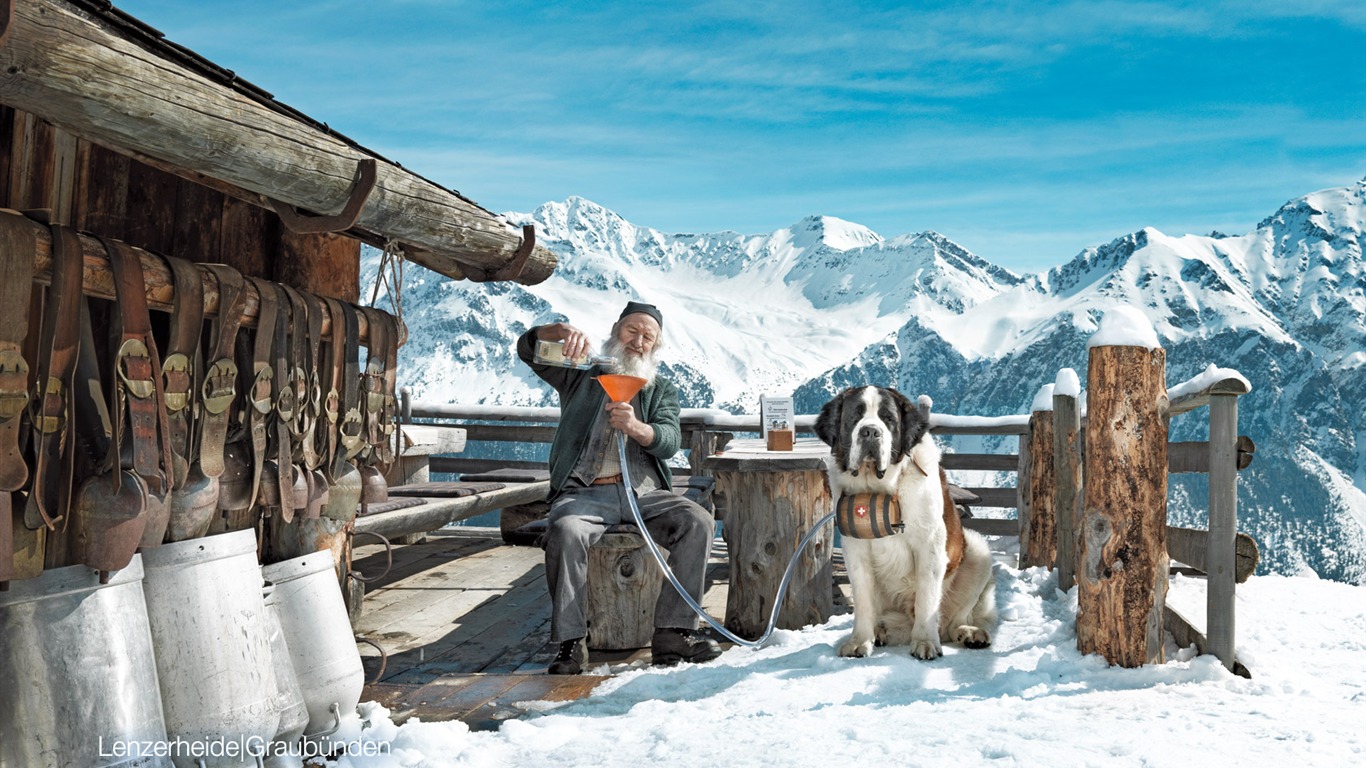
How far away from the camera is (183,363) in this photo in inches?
97.5

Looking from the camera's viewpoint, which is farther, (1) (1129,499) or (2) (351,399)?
(1) (1129,499)

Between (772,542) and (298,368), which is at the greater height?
(298,368)

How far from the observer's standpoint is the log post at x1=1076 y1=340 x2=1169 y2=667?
375cm

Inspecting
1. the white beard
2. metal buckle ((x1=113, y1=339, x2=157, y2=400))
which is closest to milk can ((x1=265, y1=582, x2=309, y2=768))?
metal buckle ((x1=113, y1=339, x2=157, y2=400))

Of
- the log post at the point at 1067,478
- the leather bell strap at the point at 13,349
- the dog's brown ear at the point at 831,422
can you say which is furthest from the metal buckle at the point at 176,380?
the log post at the point at 1067,478

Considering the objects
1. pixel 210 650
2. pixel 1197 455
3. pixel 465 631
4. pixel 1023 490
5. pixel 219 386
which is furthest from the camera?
pixel 1023 490

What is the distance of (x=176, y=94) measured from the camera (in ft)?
7.36

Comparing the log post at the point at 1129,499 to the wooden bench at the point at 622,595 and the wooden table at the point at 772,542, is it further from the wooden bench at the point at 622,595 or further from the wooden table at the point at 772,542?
the wooden bench at the point at 622,595

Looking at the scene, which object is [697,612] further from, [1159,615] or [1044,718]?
[1159,615]

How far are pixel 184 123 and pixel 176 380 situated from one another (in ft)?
2.01

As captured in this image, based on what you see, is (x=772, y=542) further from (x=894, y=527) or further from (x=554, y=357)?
(x=554, y=357)

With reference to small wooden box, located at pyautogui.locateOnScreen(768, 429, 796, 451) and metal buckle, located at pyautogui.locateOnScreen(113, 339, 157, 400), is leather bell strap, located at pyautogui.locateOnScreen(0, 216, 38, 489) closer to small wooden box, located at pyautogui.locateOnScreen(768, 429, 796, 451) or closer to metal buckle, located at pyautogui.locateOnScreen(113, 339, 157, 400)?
metal buckle, located at pyautogui.locateOnScreen(113, 339, 157, 400)

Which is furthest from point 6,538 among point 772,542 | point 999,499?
point 999,499

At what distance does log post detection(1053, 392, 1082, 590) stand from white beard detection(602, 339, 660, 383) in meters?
2.39
